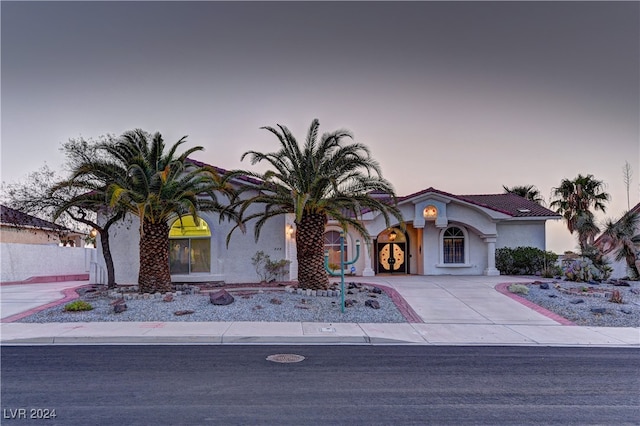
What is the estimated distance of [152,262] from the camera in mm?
16031

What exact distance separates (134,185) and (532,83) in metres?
16.3

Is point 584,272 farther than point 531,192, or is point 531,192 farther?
point 531,192

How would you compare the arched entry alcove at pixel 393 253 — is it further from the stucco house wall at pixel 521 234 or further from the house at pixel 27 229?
the house at pixel 27 229

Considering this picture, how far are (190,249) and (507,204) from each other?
1835 centimetres

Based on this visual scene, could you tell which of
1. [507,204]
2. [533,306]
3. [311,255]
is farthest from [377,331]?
[507,204]

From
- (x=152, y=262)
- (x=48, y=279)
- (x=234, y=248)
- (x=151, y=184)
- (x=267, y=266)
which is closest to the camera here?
(x=151, y=184)

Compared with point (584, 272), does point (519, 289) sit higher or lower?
lower

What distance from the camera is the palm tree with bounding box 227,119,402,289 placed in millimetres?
15891

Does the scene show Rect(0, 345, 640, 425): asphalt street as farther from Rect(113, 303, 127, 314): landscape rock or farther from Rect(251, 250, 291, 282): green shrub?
Rect(251, 250, 291, 282): green shrub

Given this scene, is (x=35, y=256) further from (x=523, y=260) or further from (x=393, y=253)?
(x=523, y=260)

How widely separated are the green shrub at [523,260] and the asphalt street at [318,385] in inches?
554

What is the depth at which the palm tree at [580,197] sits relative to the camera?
3840 cm

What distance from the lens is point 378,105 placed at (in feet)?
68.3

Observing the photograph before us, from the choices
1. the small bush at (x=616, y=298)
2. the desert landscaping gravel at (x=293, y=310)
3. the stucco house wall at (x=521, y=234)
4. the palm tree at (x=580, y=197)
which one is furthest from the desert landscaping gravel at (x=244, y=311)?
the palm tree at (x=580, y=197)
